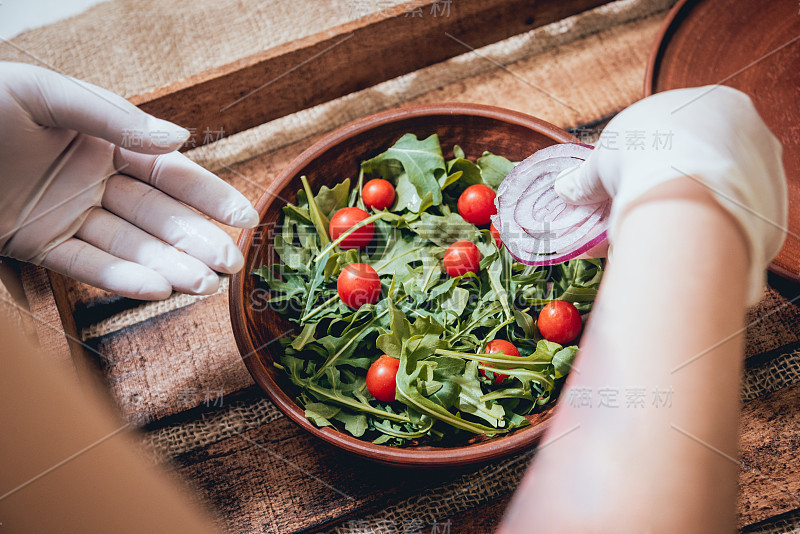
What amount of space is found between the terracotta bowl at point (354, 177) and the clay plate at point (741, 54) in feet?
0.71

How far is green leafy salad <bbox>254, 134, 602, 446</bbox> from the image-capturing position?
60cm

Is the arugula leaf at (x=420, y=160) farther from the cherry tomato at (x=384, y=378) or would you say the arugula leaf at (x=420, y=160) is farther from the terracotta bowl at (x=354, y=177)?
the cherry tomato at (x=384, y=378)

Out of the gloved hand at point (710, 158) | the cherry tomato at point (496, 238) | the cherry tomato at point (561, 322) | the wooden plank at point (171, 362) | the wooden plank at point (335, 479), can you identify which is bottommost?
the wooden plank at point (335, 479)

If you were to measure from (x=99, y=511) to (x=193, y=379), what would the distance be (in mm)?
338

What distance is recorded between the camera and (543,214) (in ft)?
2.06

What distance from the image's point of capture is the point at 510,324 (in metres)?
0.66

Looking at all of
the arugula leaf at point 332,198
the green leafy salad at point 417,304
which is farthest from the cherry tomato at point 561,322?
the arugula leaf at point 332,198

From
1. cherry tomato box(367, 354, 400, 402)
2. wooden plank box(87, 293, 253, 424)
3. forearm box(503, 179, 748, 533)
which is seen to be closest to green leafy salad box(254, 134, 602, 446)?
cherry tomato box(367, 354, 400, 402)

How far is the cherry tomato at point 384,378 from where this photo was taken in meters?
0.61

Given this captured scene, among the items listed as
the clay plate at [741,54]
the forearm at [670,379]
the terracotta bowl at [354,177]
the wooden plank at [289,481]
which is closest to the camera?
the forearm at [670,379]

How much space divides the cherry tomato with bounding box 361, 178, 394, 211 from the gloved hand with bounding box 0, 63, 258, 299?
Answer: 162 mm

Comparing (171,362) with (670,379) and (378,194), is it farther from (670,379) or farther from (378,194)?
(670,379)

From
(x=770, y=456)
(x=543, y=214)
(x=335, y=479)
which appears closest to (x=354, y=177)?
(x=543, y=214)

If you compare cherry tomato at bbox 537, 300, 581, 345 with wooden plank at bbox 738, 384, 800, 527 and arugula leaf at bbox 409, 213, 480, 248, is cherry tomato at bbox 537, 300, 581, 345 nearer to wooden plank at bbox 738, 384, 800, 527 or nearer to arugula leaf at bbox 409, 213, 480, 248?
arugula leaf at bbox 409, 213, 480, 248
